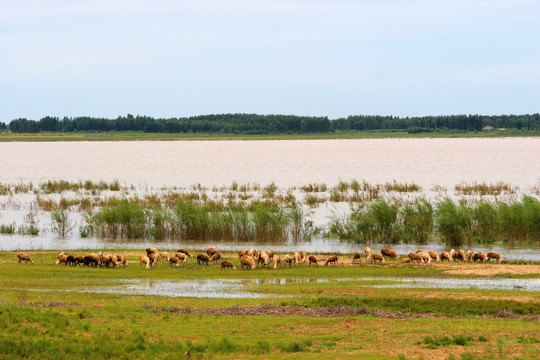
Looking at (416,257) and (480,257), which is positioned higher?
(416,257)

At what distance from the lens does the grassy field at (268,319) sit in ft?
52.2

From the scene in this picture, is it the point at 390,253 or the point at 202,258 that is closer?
the point at 202,258

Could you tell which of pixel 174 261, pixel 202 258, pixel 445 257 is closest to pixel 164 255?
pixel 174 261

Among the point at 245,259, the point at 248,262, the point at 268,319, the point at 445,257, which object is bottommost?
the point at 445,257

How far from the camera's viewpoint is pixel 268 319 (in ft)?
63.5

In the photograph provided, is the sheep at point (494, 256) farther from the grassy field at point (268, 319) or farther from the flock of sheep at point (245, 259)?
the grassy field at point (268, 319)

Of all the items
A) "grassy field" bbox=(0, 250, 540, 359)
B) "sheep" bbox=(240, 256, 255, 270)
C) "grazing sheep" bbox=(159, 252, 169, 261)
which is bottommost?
"grazing sheep" bbox=(159, 252, 169, 261)

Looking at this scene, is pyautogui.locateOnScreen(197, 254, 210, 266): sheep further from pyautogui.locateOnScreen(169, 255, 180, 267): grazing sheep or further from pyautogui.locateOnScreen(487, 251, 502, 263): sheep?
pyautogui.locateOnScreen(487, 251, 502, 263): sheep

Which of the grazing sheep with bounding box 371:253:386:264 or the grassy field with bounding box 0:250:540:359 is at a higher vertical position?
the grassy field with bounding box 0:250:540:359

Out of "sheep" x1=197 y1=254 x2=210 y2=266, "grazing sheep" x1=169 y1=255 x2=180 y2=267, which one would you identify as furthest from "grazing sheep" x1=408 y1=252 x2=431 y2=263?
"grazing sheep" x1=169 y1=255 x2=180 y2=267

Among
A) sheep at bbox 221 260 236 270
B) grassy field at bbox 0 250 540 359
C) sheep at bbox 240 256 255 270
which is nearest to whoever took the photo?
grassy field at bbox 0 250 540 359

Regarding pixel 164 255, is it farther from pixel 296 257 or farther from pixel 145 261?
pixel 296 257

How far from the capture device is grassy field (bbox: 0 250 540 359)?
15.9 m

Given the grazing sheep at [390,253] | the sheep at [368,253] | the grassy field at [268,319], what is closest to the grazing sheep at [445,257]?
the grazing sheep at [390,253]
